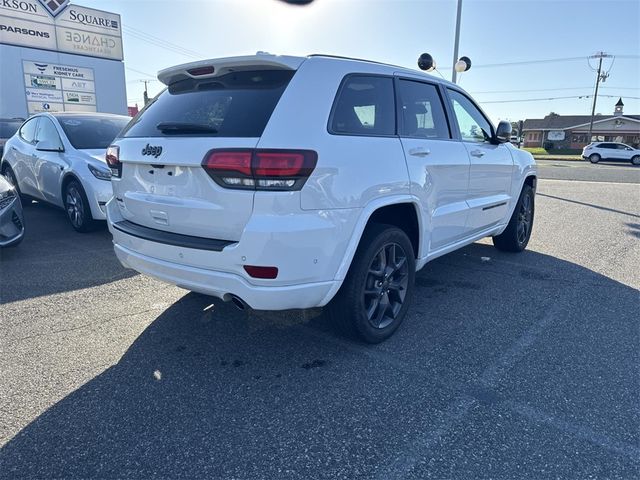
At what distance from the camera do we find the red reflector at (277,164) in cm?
247

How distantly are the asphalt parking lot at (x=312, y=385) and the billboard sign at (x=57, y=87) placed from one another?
15.5 m

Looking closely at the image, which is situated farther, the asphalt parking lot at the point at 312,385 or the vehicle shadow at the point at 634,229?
the vehicle shadow at the point at 634,229

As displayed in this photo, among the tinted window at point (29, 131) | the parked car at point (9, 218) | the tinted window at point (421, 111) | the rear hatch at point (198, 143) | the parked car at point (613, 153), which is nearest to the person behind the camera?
the rear hatch at point (198, 143)

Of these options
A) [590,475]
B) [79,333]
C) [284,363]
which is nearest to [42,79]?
[79,333]

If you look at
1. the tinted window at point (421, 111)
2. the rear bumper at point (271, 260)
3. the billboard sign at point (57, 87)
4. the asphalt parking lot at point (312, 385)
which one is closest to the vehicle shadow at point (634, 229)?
the asphalt parking lot at point (312, 385)

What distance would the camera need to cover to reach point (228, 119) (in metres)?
2.73

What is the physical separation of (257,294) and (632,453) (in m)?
2.06

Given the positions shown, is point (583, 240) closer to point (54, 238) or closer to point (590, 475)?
point (590, 475)

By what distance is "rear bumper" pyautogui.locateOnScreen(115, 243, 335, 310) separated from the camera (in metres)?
2.61

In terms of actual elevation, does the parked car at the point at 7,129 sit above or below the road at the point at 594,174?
above

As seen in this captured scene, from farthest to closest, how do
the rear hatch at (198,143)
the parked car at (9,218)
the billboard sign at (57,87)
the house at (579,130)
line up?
the house at (579,130)
the billboard sign at (57,87)
the parked car at (9,218)
the rear hatch at (198,143)

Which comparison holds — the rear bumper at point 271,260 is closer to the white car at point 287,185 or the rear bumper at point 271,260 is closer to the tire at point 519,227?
the white car at point 287,185

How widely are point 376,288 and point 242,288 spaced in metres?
1.07

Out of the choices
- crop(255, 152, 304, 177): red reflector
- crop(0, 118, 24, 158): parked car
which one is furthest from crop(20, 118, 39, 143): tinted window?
crop(255, 152, 304, 177): red reflector
